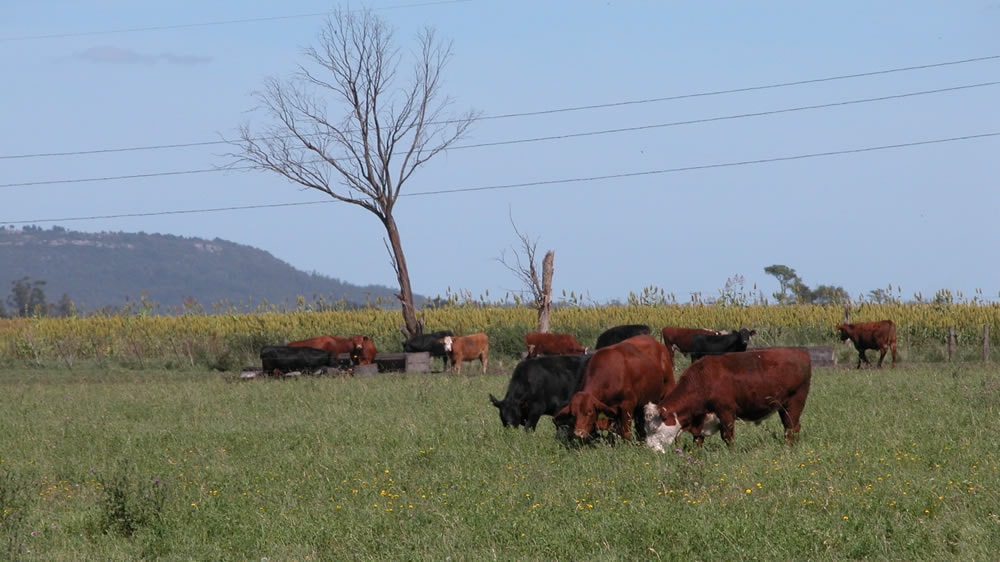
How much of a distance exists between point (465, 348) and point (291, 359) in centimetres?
435

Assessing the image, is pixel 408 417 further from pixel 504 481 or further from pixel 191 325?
pixel 191 325

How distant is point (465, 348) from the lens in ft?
97.1

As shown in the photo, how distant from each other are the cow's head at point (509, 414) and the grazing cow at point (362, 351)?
15.2 meters

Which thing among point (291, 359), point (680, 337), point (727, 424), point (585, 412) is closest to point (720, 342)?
point (680, 337)

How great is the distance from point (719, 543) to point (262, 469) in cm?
581

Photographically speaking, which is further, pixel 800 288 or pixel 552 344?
pixel 800 288

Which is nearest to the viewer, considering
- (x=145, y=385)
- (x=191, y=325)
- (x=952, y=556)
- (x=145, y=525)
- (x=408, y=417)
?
(x=952, y=556)

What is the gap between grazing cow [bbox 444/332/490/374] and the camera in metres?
Answer: 29.1

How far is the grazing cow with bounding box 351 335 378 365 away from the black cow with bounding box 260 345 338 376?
139 cm

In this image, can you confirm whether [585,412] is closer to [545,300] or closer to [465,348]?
[465,348]

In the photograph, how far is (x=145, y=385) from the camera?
25.1 metres

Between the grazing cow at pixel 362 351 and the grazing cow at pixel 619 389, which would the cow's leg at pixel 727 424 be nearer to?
the grazing cow at pixel 619 389

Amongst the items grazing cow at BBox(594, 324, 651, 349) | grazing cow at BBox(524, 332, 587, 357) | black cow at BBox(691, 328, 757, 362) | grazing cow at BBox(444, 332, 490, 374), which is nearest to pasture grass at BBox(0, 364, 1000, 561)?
black cow at BBox(691, 328, 757, 362)

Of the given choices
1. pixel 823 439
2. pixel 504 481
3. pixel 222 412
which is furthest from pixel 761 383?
pixel 222 412
